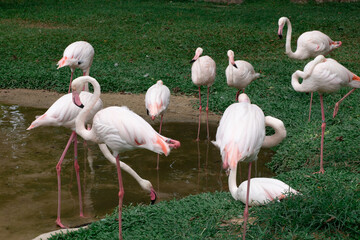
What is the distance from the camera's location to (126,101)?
7.83 meters

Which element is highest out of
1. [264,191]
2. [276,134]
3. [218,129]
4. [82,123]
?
[218,129]

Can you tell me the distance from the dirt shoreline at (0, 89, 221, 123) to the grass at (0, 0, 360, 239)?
10.6 inches

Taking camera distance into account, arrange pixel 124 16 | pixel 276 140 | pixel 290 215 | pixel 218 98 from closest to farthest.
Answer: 1. pixel 290 215
2. pixel 276 140
3. pixel 218 98
4. pixel 124 16

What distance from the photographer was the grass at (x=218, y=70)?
11.5 feet

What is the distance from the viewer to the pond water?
14.0ft

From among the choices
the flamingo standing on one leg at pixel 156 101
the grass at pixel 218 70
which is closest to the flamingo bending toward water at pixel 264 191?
the grass at pixel 218 70

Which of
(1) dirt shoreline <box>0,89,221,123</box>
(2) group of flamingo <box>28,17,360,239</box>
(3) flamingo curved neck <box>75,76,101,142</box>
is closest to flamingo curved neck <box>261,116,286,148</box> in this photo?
(2) group of flamingo <box>28,17,360,239</box>

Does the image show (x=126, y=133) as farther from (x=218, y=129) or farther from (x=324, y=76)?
(x=324, y=76)

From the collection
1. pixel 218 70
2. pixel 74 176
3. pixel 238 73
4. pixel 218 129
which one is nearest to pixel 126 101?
pixel 238 73

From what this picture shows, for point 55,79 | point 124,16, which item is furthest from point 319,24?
point 55,79

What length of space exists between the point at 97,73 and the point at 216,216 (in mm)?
5915

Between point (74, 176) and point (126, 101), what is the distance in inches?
111

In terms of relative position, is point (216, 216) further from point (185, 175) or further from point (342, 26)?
point (342, 26)

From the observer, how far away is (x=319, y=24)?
13.3m
